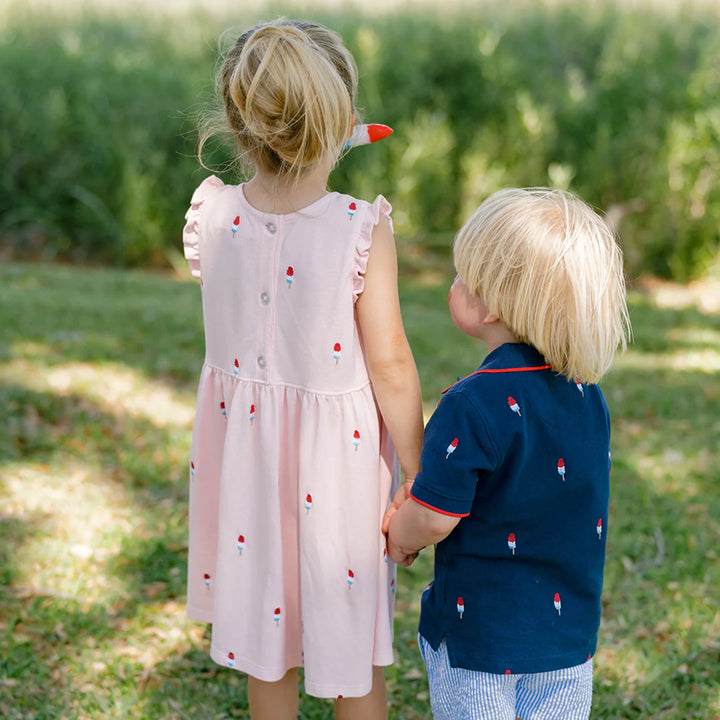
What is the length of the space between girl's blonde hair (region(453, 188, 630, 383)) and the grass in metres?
1.38

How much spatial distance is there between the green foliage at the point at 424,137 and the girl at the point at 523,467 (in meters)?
6.74

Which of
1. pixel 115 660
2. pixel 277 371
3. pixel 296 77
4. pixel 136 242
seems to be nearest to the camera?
pixel 296 77

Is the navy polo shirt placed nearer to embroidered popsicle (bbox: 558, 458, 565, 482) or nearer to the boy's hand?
embroidered popsicle (bbox: 558, 458, 565, 482)

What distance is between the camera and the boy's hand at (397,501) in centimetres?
187

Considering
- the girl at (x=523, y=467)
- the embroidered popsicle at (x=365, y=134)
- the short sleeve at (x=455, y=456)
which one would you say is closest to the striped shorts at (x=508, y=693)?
the girl at (x=523, y=467)

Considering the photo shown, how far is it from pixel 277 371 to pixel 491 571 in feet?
1.95

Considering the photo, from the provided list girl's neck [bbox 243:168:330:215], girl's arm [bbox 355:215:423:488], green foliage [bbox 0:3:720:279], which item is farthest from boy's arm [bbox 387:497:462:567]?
green foliage [bbox 0:3:720:279]

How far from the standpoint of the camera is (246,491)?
195 cm

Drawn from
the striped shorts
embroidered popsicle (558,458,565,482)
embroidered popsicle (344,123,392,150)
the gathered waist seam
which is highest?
embroidered popsicle (344,123,392,150)

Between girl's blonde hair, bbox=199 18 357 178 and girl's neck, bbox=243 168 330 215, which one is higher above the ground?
girl's blonde hair, bbox=199 18 357 178

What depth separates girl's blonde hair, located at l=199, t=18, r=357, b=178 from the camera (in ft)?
5.57

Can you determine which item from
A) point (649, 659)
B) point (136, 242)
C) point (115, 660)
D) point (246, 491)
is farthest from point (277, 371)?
point (136, 242)

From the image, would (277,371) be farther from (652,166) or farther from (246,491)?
(652,166)

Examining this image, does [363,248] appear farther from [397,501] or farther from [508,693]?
[508,693]
